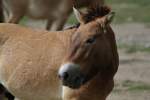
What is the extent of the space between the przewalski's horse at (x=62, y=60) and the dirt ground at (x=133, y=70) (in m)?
2.76

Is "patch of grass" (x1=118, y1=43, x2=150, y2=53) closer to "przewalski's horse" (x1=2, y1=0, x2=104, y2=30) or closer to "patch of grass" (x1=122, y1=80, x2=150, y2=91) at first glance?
"przewalski's horse" (x1=2, y1=0, x2=104, y2=30)

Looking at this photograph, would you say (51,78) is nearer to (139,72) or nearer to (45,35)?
(45,35)

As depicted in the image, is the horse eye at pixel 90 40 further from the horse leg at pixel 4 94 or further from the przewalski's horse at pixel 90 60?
the horse leg at pixel 4 94

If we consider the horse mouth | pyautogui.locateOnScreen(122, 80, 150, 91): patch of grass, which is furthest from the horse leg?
pyautogui.locateOnScreen(122, 80, 150, 91): patch of grass

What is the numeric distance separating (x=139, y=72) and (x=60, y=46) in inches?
196

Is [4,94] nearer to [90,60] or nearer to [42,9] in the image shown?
[90,60]

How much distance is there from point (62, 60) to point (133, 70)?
528 cm

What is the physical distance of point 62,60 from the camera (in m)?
8.30

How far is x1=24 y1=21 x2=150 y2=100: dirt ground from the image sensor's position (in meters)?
11.6

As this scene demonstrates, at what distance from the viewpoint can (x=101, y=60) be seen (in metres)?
7.99

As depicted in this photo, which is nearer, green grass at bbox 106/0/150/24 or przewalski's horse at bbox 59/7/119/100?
przewalski's horse at bbox 59/7/119/100

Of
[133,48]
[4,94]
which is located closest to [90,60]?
[4,94]

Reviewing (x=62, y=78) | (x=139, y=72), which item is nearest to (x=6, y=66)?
(x=62, y=78)

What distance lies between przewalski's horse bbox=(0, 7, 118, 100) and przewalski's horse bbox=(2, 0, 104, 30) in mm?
5061
